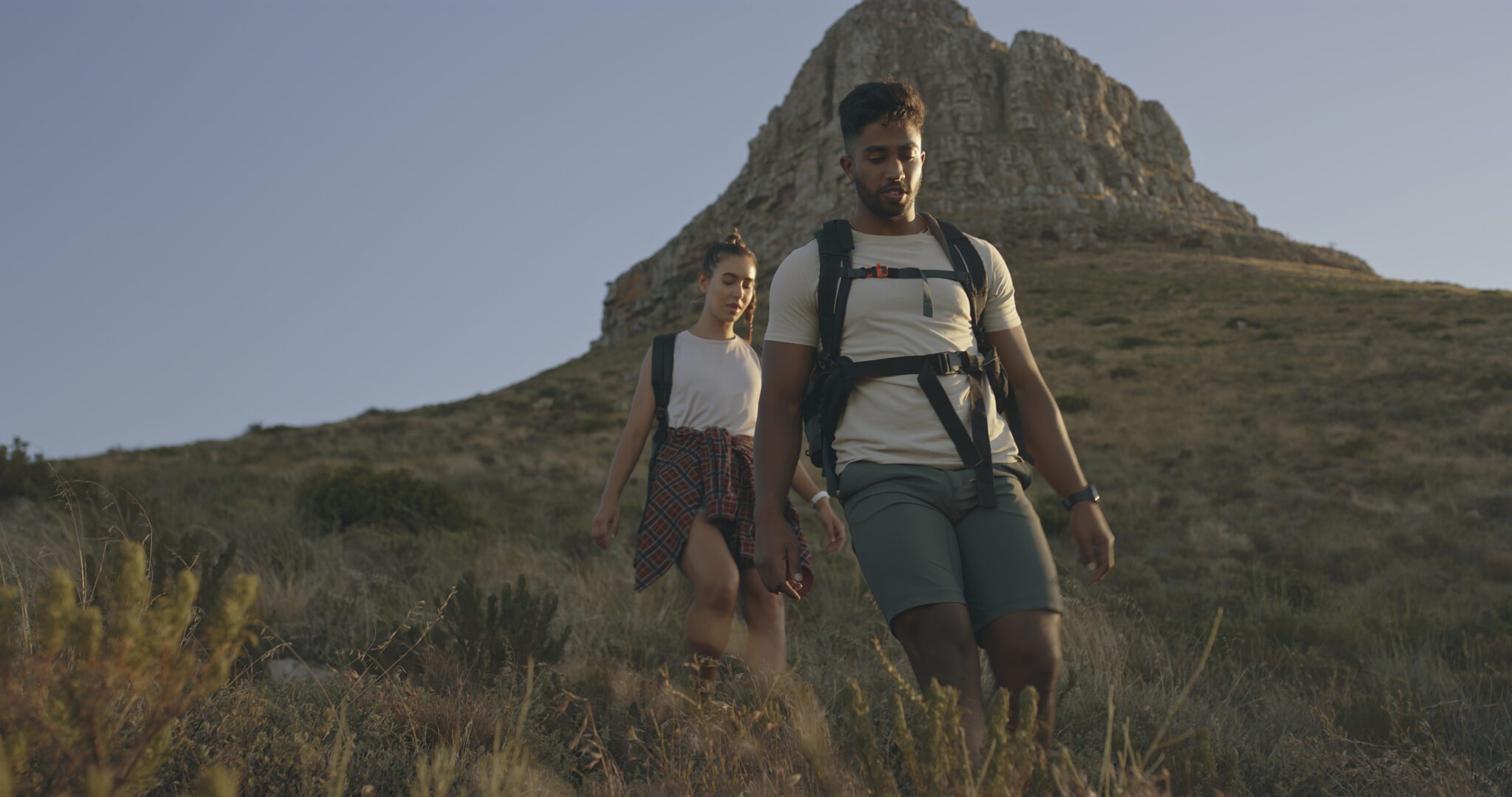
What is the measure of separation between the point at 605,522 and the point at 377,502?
20.9 ft

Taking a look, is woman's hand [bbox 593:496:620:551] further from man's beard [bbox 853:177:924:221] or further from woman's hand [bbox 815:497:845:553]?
man's beard [bbox 853:177:924:221]

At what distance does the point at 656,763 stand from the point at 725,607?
814 millimetres

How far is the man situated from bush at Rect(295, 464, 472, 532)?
7.09 metres

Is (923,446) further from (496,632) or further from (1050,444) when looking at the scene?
(496,632)

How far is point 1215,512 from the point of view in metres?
10.9

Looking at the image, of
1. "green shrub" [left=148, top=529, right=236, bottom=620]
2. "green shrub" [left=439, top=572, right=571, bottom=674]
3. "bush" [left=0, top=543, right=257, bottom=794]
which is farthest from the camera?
"green shrub" [left=148, top=529, right=236, bottom=620]

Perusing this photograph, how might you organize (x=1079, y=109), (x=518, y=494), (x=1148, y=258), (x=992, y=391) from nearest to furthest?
(x=992, y=391) → (x=518, y=494) → (x=1148, y=258) → (x=1079, y=109)

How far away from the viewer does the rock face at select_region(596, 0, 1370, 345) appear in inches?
2213

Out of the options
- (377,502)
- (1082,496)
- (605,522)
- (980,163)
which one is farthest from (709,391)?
(980,163)

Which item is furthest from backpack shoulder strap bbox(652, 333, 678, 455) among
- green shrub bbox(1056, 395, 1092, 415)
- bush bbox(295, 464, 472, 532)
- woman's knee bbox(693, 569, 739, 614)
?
green shrub bbox(1056, 395, 1092, 415)

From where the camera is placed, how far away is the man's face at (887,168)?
2793mm

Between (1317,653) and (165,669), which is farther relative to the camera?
(1317,653)

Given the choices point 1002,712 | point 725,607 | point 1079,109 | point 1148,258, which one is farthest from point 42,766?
point 1079,109

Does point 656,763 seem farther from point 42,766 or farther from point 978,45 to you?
point 978,45
